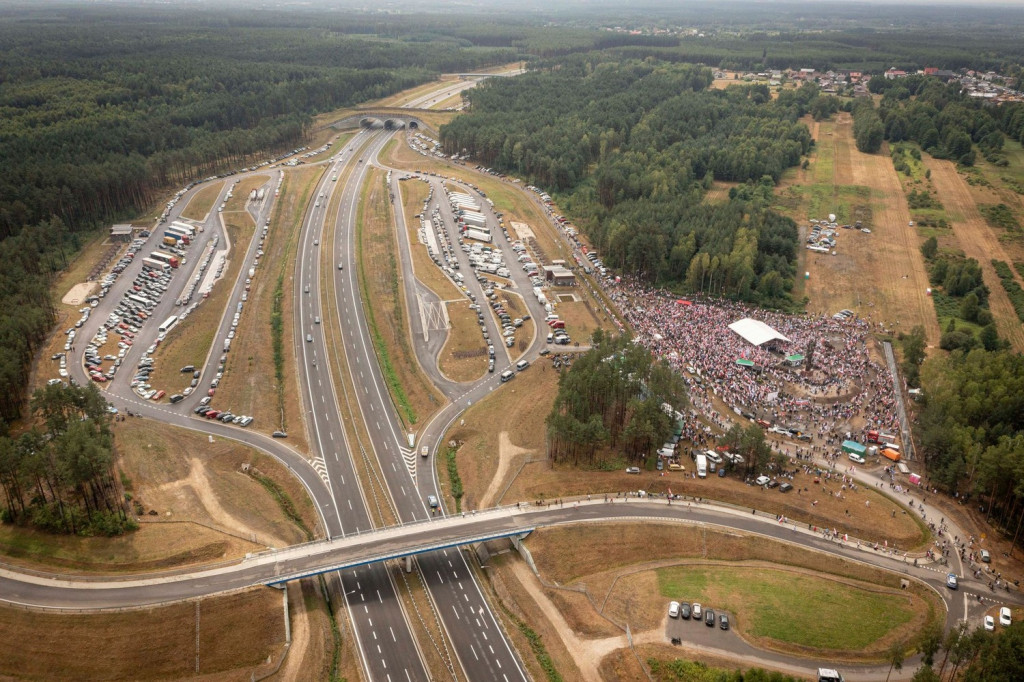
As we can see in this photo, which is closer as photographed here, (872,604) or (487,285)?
(872,604)

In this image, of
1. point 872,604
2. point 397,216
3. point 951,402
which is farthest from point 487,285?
point 872,604

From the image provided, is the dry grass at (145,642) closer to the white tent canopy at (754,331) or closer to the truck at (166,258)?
the white tent canopy at (754,331)

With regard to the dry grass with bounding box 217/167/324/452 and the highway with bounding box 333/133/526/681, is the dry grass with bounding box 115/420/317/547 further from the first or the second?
the highway with bounding box 333/133/526/681

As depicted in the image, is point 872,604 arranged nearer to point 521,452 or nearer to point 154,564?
point 521,452

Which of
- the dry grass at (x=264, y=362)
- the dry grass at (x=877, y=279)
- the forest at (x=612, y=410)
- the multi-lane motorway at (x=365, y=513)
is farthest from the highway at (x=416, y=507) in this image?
the dry grass at (x=877, y=279)

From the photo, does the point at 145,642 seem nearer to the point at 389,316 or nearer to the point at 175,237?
the point at 389,316
